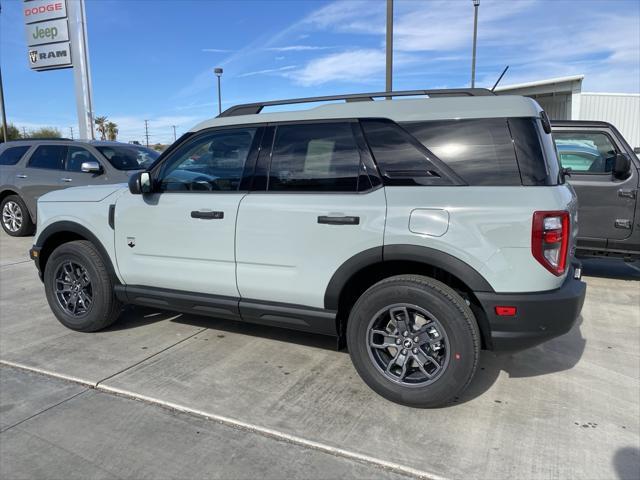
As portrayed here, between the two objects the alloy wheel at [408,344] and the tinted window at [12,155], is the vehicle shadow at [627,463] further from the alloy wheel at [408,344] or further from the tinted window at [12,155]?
the tinted window at [12,155]

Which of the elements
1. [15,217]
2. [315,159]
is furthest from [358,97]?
[15,217]

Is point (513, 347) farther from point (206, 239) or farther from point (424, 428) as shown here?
point (206, 239)

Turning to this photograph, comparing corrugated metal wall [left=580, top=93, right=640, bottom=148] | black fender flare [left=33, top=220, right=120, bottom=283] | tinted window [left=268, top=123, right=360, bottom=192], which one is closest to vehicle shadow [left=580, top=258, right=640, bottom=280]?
tinted window [left=268, top=123, right=360, bottom=192]

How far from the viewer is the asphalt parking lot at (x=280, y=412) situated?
2.53 meters

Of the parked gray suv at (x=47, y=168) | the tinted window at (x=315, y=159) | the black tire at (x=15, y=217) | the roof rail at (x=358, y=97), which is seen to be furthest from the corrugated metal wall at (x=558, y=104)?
the tinted window at (x=315, y=159)

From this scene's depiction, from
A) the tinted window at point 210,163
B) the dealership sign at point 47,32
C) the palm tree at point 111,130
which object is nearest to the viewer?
the tinted window at point 210,163

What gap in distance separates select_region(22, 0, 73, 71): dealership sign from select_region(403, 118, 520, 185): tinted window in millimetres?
15102

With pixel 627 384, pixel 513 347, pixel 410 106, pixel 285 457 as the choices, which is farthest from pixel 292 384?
pixel 627 384

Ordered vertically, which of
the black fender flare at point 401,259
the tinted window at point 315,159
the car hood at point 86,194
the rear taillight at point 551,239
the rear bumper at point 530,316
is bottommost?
the rear bumper at point 530,316

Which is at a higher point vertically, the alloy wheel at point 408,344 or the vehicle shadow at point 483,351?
the alloy wheel at point 408,344

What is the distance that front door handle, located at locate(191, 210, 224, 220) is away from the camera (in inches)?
139

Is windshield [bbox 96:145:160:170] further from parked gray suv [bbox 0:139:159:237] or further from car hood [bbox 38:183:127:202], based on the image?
car hood [bbox 38:183:127:202]

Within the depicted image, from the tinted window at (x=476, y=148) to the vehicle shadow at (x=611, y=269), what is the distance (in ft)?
14.6

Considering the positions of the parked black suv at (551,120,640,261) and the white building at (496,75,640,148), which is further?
the white building at (496,75,640,148)
